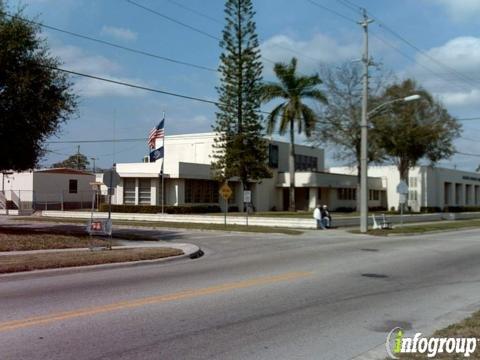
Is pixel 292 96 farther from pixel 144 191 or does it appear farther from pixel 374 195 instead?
pixel 374 195

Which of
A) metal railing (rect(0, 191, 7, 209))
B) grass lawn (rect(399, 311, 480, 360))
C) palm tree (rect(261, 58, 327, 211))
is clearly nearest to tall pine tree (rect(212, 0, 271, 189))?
palm tree (rect(261, 58, 327, 211))

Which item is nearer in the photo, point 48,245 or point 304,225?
point 48,245

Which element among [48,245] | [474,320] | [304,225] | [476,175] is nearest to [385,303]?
[474,320]

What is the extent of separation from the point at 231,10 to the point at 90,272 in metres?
36.7

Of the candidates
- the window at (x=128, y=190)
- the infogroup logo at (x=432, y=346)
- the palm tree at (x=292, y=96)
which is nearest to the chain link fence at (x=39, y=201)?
the window at (x=128, y=190)

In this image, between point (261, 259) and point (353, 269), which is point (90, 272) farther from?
point (353, 269)

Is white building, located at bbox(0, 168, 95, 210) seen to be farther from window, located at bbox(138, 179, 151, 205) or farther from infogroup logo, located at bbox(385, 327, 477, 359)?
infogroup logo, located at bbox(385, 327, 477, 359)

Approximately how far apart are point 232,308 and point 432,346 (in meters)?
3.45

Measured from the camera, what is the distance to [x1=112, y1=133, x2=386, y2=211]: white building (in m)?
46.6

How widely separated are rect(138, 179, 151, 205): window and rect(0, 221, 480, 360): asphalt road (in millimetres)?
31558

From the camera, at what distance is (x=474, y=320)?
7.55 metres

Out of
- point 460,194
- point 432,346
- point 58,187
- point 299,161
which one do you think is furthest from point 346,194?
point 432,346

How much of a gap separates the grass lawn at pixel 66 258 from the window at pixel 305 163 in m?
49.1

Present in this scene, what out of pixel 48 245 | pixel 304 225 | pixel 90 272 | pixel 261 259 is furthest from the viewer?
pixel 304 225
